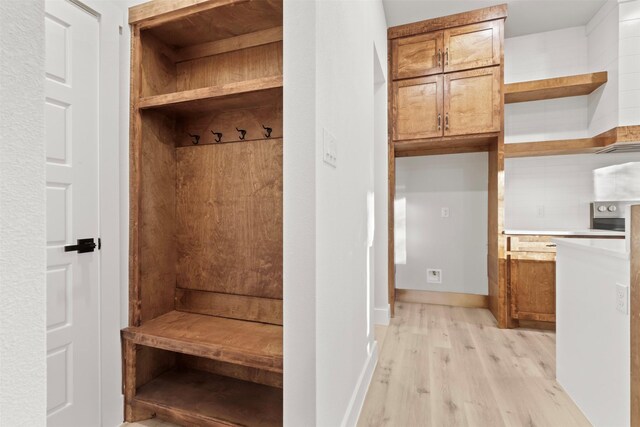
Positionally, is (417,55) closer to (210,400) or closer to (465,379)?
(465,379)

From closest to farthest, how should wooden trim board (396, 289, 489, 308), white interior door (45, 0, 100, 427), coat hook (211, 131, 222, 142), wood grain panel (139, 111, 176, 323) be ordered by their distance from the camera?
white interior door (45, 0, 100, 427), wood grain panel (139, 111, 176, 323), coat hook (211, 131, 222, 142), wooden trim board (396, 289, 489, 308)

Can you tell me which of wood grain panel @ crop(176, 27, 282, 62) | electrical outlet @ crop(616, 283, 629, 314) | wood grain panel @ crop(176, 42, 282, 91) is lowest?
electrical outlet @ crop(616, 283, 629, 314)

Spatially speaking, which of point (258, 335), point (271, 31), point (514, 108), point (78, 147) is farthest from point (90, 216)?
point (514, 108)

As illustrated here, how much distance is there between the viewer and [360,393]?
1681 millimetres

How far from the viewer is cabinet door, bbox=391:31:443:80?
9.87ft

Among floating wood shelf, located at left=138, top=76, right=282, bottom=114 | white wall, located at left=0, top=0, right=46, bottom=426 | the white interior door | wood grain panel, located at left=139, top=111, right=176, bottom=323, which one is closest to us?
white wall, located at left=0, top=0, right=46, bottom=426

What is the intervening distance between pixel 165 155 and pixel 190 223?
0.42 meters

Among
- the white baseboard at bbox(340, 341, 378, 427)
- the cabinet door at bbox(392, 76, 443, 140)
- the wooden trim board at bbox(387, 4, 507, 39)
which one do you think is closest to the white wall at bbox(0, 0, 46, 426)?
the white baseboard at bbox(340, 341, 378, 427)

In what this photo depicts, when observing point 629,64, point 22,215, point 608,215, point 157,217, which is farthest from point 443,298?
point 22,215

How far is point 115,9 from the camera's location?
1639mm

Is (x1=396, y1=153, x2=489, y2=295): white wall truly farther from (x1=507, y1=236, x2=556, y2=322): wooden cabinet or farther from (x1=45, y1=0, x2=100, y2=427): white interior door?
(x1=45, y1=0, x2=100, y2=427): white interior door

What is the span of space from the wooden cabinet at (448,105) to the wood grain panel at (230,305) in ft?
6.86

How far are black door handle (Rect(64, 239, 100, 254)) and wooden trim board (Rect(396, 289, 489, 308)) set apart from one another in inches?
116

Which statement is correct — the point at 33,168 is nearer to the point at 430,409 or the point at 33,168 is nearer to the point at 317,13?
the point at 317,13
